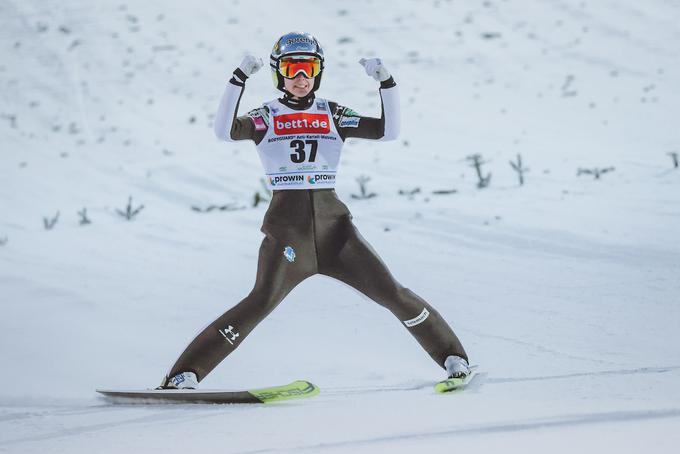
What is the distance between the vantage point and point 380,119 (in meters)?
4.63

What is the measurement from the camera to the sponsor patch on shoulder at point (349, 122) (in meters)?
4.63

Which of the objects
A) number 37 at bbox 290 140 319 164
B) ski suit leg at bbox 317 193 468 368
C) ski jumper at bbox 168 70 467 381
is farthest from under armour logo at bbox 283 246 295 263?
number 37 at bbox 290 140 319 164

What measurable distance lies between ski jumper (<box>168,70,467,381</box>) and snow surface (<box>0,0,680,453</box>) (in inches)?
14.9

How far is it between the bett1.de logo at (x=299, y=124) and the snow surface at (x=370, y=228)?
1.27m

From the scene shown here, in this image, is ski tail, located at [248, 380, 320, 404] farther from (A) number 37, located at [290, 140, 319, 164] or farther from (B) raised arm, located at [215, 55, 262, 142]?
(B) raised arm, located at [215, 55, 262, 142]

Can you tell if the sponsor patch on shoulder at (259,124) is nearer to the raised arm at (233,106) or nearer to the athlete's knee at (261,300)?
the raised arm at (233,106)

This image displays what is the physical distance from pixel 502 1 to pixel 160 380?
15152mm

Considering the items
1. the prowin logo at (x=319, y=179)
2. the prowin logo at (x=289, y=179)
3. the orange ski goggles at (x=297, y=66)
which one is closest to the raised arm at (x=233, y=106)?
the orange ski goggles at (x=297, y=66)

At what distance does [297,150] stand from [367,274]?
677 mm

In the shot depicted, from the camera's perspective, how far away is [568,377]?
4.63m

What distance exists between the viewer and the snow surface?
395cm

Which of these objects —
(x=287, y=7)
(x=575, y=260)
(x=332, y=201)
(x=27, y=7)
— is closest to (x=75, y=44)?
(x=27, y=7)

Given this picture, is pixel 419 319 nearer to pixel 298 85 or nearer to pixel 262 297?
pixel 262 297

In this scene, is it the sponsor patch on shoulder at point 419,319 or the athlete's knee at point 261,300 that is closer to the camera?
the athlete's knee at point 261,300
